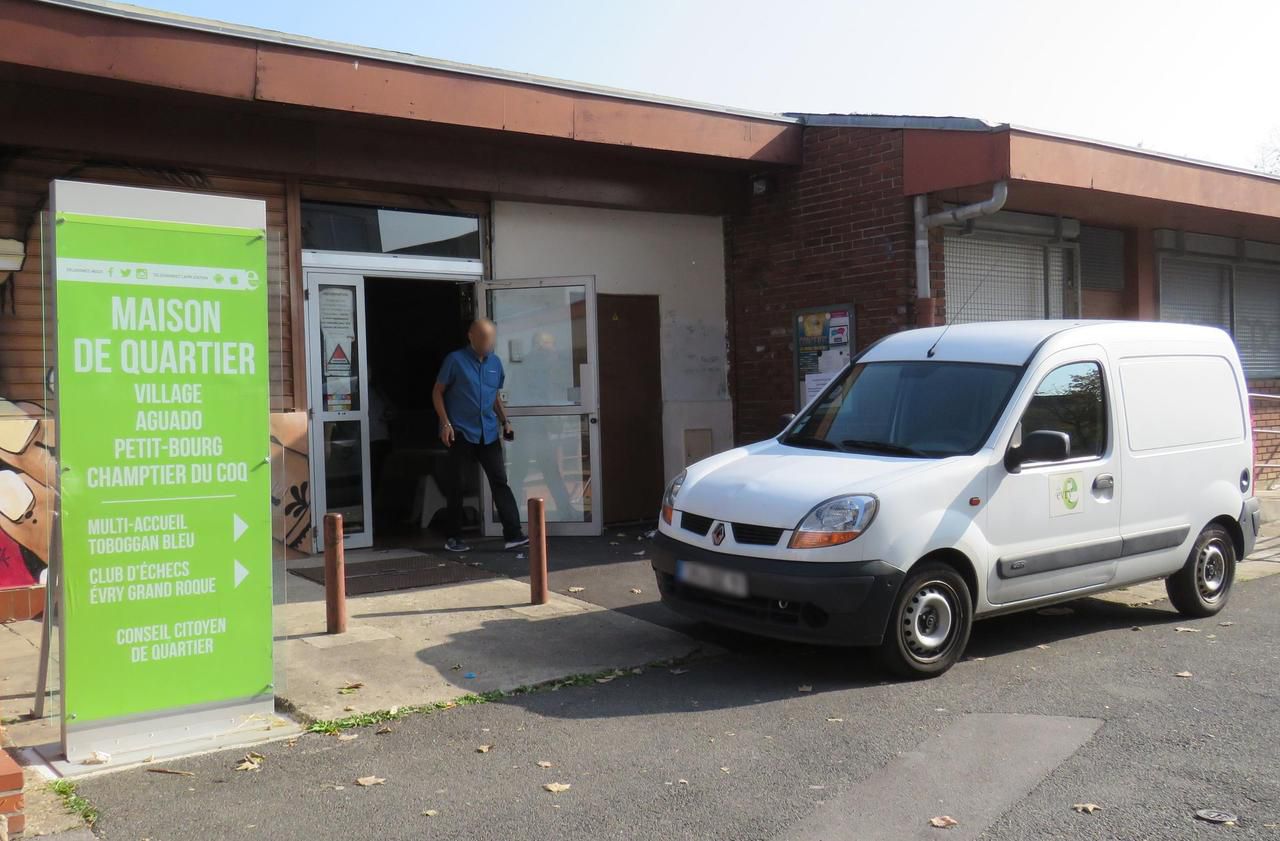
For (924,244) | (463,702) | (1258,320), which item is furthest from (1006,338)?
(1258,320)

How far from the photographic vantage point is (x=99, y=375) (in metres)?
4.74

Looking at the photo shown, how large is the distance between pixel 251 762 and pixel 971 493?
3.84m

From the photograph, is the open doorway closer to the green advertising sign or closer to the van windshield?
the van windshield

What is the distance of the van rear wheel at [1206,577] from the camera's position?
7.39m

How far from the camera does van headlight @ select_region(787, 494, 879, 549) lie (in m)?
5.64

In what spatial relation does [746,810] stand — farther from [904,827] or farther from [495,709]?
[495,709]

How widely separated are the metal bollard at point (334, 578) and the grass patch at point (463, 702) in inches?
58.1

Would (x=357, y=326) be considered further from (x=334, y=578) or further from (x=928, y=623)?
(x=928, y=623)

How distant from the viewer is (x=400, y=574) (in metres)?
8.73

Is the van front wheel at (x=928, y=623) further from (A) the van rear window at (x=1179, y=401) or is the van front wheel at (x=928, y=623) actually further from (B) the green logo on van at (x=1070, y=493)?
(A) the van rear window at (x=1179, y=401)

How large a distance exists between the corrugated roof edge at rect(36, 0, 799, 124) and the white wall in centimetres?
148

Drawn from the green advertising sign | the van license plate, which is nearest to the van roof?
the van license plate

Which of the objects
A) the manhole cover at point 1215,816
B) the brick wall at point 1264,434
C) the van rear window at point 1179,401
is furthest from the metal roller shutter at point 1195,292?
the manhole cover at point 1215,816

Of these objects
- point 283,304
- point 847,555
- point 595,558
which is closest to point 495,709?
point 847,555
